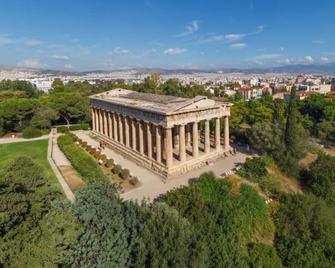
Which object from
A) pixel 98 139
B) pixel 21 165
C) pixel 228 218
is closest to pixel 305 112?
pixel 98 139

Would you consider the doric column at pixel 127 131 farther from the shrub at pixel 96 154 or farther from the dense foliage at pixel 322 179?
the dense foliage at pixel 322 179

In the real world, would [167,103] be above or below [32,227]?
above

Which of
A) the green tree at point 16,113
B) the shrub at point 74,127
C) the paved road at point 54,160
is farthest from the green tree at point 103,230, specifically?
the shrub at point 74,127

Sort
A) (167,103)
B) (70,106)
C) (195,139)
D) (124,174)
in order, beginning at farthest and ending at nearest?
1. (70,106)
2. (167,103)
3. (195,139)
4. (124,174)

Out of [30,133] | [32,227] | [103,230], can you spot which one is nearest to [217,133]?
[103,230]

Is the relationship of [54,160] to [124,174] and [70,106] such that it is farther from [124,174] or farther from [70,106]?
[70,106]

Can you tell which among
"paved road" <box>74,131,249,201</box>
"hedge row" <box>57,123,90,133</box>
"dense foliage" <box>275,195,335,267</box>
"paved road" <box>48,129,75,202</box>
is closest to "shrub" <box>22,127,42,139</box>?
"paved road" <box>48,129,75,202</box>

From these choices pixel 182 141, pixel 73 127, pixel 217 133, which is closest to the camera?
pixel 182 141
